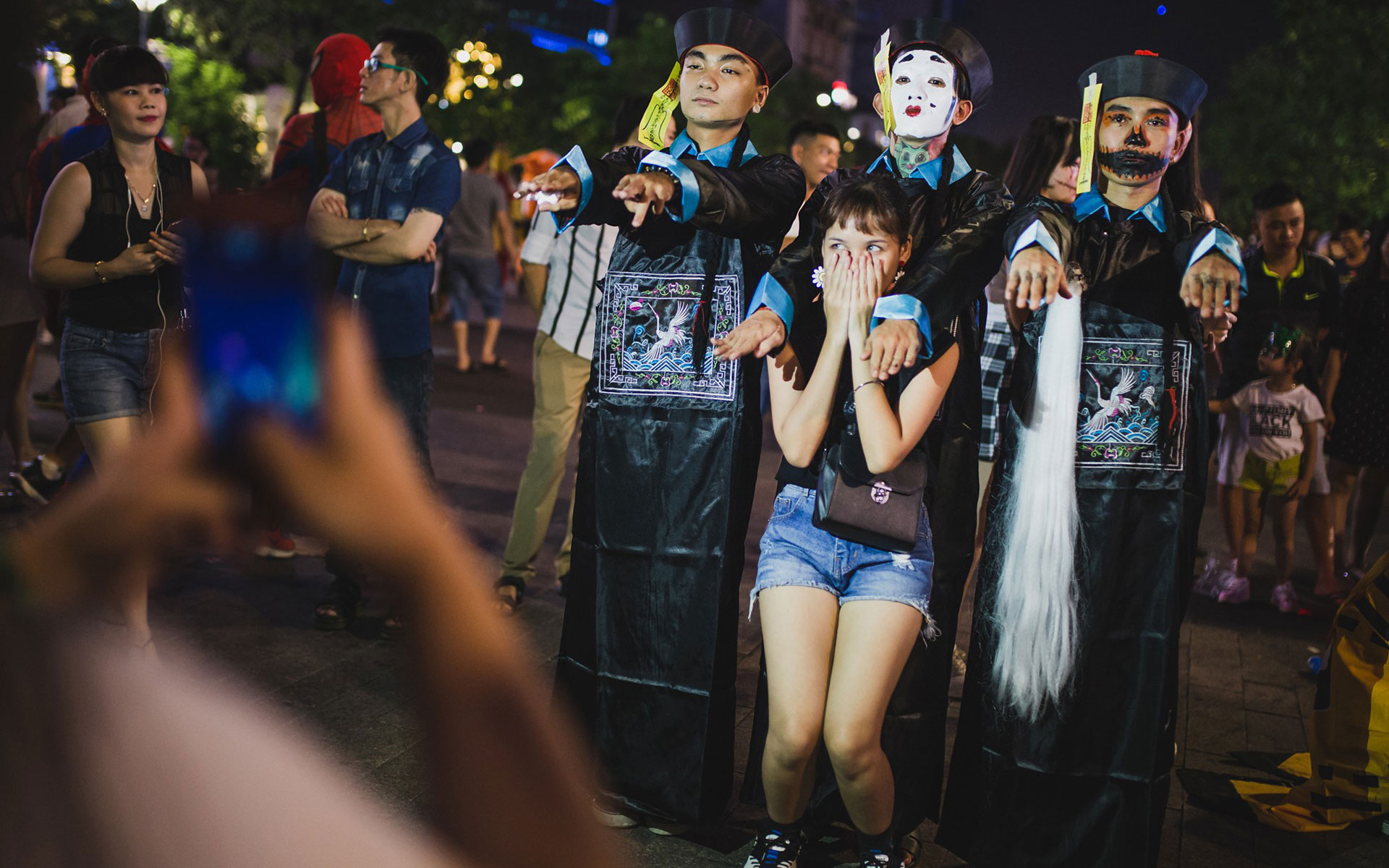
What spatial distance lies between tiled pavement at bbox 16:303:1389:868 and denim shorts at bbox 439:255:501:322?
490 centimetres

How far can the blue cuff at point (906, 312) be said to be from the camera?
2854 millimetres

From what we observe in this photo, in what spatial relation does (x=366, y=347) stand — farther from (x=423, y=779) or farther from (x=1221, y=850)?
(x=1221, y=850)

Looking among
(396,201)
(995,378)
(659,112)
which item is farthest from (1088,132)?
(396,201)

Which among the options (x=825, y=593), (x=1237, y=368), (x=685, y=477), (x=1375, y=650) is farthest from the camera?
(x=1237, y=368)

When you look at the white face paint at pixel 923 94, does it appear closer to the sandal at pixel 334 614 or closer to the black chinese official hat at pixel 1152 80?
the black chinese official hat at pixel 1152 80

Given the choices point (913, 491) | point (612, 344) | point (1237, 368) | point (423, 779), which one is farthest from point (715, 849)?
point (1237, 368)

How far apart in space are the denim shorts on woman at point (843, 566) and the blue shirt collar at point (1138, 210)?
897mm

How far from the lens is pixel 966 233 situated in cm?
307

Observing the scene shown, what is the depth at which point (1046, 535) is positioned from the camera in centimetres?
310

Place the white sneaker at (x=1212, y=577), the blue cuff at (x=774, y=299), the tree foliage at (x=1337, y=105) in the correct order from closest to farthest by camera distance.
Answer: the blue cuff at (x=774, y=299) → the white sneaker at (x=1212, y=577) → the tree foliage at (x=1337, y=105)

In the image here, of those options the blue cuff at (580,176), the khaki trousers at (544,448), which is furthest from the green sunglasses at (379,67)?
the blue cuff at (580,176)

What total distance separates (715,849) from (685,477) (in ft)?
3.44

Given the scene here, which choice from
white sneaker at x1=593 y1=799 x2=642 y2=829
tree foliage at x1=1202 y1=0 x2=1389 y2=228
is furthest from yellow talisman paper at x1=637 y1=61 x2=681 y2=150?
tree foliage at x1=1202 y1=0 x2=1389 y2=228

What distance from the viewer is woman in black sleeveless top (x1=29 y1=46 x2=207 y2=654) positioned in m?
4.14
